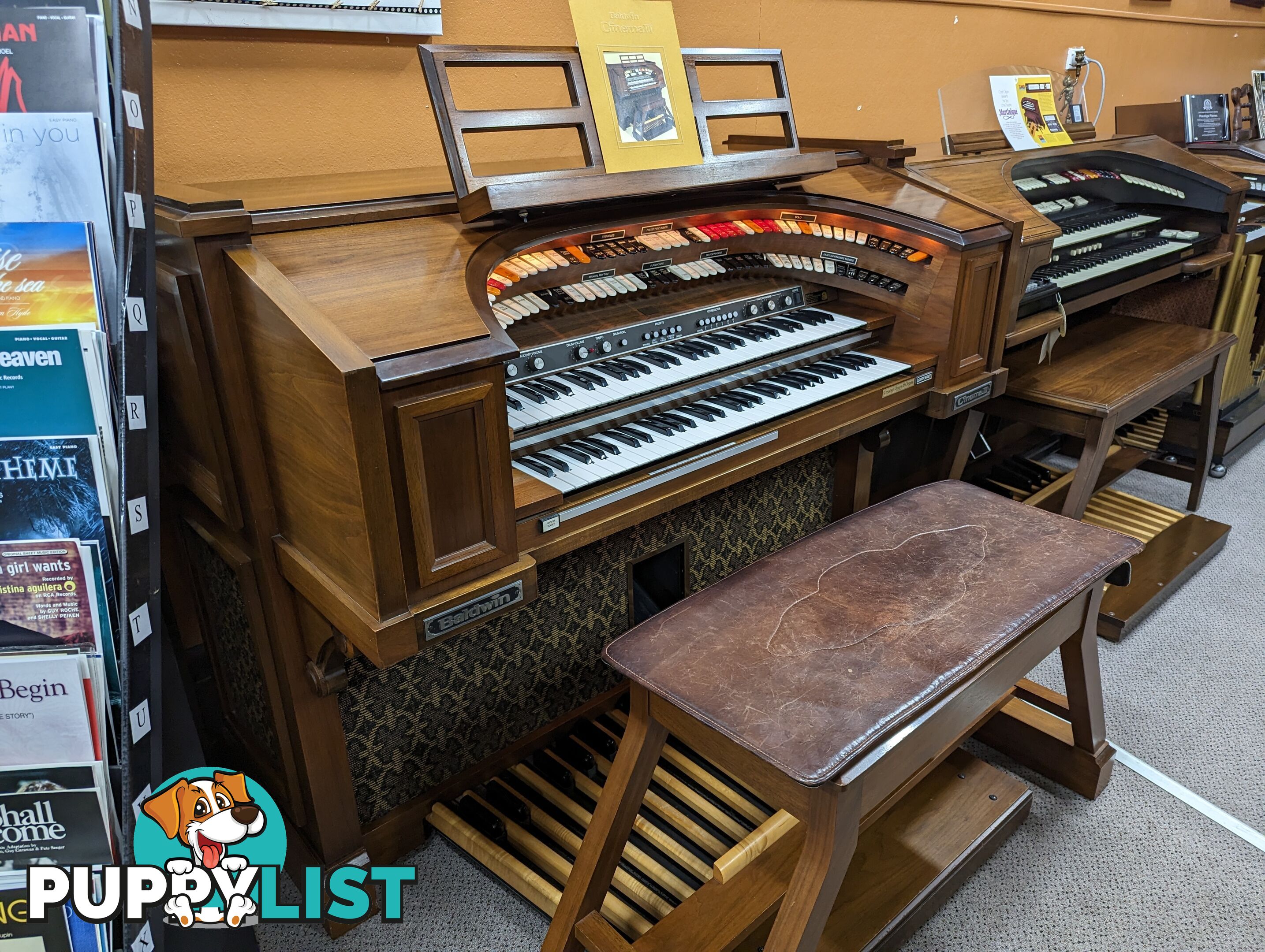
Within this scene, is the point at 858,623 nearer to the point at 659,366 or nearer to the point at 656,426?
the point at 656,426

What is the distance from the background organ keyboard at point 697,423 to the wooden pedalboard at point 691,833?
715 millimetres

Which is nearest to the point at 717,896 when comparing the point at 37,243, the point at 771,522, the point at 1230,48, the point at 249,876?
the point at 249,876

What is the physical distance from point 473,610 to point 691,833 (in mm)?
742

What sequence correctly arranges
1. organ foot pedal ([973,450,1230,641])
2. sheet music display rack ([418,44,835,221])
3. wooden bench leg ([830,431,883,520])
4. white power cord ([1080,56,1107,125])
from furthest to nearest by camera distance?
white power cord ([1080,56,1107,125]) < organ foot pedal ([973,450,1230,641]) < wooden bench leg ([830,431,883,520]) < sheet music display rack ([418,44,835,221])

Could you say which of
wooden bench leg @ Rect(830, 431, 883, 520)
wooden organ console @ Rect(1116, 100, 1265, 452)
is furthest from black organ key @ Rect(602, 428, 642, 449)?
wooden organ console @ Rect(1116, 100, 1265, 452)

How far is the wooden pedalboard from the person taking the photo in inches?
59.9

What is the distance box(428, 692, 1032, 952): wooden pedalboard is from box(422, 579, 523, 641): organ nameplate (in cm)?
63

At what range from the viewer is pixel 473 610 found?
1256 mm

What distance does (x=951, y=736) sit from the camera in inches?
52.0

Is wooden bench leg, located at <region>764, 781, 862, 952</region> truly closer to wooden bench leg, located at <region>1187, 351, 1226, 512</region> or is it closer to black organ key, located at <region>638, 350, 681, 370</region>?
black organ key, located at <region>638, 350, 681, 370</region>

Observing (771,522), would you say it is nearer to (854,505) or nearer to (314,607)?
(854,505)

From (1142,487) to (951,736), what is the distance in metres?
2.46

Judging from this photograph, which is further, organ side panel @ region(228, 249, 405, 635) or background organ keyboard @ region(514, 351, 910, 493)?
background organ keyboard @ region(514, 351, 910, 493)

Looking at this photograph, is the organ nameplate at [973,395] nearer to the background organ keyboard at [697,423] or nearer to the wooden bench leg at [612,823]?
the background organ keyboard at [697,423]
